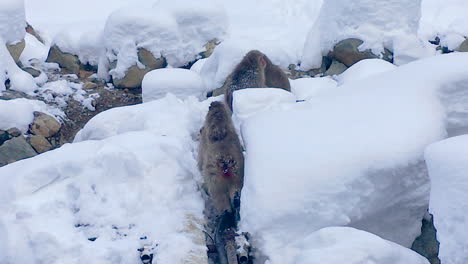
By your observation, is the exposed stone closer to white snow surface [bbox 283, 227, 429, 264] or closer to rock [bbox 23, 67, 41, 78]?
rock [bbox 23, 67, 41, 78]

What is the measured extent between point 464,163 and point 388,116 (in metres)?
1.33

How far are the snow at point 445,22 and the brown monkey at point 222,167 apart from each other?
790cm

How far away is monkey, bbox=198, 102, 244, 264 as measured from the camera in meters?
5.05

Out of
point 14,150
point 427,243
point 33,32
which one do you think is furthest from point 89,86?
point 427,243

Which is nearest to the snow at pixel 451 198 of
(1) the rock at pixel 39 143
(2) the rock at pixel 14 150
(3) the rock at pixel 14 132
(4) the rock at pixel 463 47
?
(2) the rock at pixel 14 150

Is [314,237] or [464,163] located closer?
[464,163]

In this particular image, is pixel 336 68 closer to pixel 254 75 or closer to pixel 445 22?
pixel 254 75

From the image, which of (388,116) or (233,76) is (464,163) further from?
(233,76)

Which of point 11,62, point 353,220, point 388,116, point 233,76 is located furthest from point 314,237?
point 11,62

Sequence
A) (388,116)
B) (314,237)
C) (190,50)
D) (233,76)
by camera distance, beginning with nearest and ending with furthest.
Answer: (314,237), (388,116), (233,76), (190,50)

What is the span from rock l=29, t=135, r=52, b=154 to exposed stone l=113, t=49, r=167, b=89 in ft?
8.26

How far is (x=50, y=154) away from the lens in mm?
5113

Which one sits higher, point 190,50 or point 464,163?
point 464,163

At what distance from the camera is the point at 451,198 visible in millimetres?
3387
